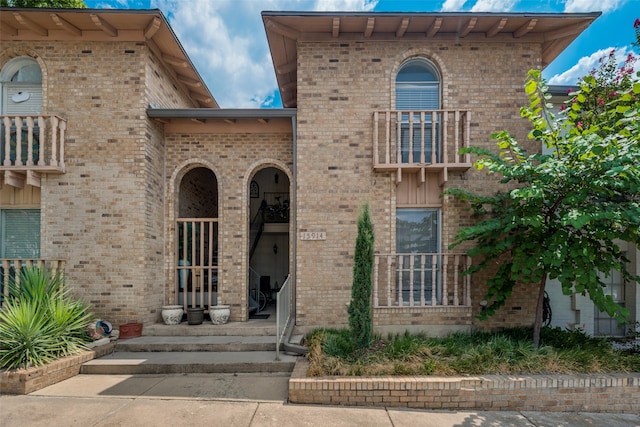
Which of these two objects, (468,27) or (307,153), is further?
(307,153)

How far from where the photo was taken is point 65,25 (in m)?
5.81

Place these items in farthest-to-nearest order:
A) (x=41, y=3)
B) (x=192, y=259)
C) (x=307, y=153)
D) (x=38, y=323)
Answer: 1. (x=41, y=3)
2. (x=192, y=259)
3. (x=307, y=153)
4. (x=38, y=323)

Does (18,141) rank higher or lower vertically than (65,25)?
lower

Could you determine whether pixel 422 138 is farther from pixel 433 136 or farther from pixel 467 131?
pixel 467 131

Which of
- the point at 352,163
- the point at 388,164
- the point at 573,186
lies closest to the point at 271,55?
the point at 352,163

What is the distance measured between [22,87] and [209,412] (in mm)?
7121

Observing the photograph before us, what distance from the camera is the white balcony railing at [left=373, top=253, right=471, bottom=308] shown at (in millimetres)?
5855

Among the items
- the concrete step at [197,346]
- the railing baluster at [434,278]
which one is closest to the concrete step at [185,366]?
the concrete step at [197,346]

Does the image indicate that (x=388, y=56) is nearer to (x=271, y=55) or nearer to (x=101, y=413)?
(x=271, y=55)

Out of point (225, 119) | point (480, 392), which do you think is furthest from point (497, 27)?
point (480, 392)

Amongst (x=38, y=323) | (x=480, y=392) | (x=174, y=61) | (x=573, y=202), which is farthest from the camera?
(x=174, y=61)

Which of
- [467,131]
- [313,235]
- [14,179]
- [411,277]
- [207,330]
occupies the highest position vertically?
[467,131]

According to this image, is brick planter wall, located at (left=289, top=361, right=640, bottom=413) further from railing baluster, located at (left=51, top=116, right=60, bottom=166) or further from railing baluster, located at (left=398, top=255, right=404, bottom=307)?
railing baluster, located at (left=51, top=116, right=60, bottom=166)

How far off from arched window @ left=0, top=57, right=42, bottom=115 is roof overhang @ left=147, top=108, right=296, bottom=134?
2.33m
